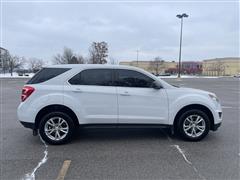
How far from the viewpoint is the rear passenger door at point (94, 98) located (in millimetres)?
5699

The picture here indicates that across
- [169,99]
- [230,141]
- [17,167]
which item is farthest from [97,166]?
[230,141]

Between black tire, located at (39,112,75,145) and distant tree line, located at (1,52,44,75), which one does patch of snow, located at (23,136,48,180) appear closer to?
black tire, located at (39,112,75,145)

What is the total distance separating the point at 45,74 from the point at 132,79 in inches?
78.8

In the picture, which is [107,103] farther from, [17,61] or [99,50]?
[17,61]

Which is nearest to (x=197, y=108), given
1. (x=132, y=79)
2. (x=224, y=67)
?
(x=132, y=79)

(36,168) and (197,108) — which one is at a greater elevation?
(197,108)

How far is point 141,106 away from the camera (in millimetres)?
5793

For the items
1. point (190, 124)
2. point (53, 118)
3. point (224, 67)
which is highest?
point (224, 67)

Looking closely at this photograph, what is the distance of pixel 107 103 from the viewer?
5.75 m

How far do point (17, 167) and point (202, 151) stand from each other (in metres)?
3.55

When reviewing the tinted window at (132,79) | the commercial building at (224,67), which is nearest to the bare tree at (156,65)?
the commercial building at (224,67)

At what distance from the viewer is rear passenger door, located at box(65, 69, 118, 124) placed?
5.70 m

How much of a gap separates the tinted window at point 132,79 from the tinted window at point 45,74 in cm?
125

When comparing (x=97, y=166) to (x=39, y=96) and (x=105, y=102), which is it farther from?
(x=39, y=96)
